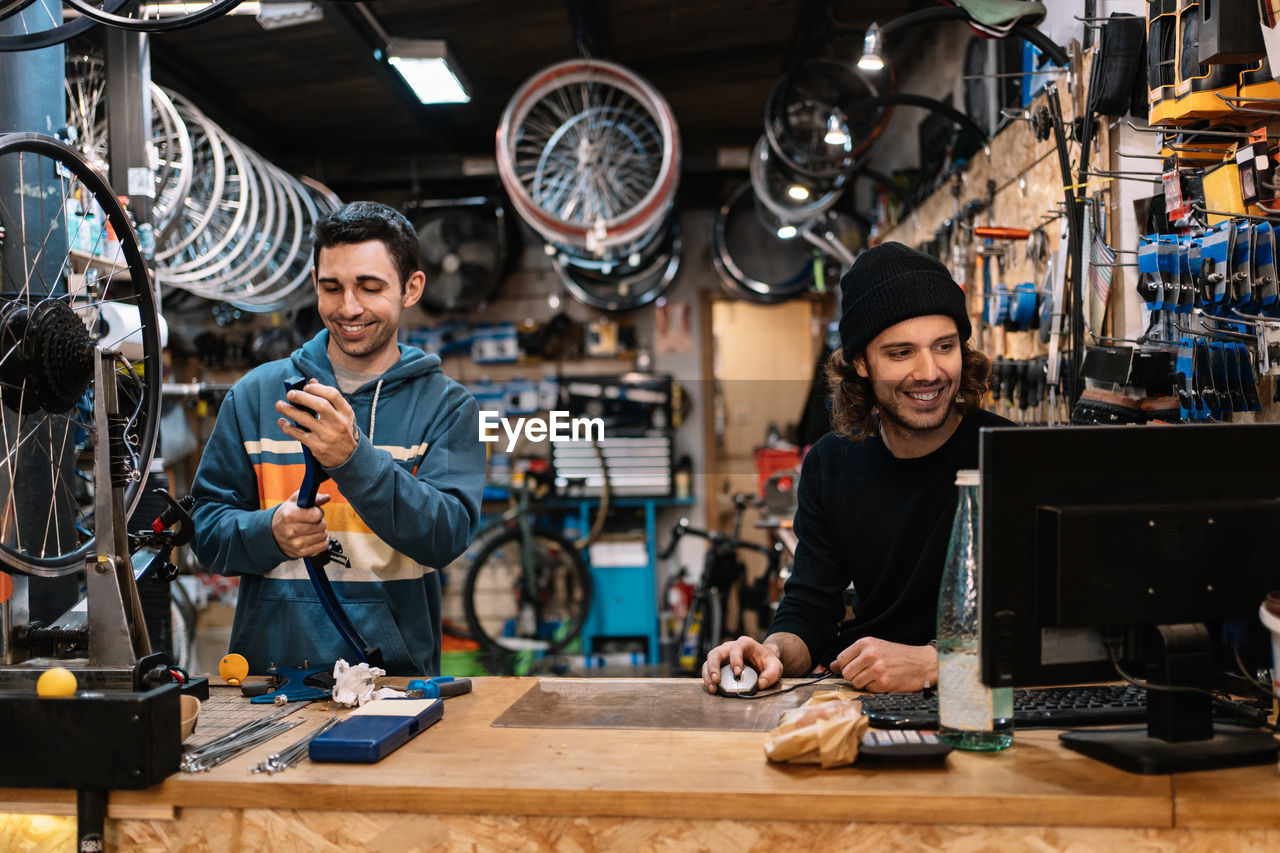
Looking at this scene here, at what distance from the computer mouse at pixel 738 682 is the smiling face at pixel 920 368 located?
2.14ft

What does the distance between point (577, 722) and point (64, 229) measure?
5.59 ft

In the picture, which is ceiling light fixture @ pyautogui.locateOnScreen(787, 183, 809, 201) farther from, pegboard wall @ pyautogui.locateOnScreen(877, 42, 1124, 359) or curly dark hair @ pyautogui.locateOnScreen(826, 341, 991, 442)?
curly dark hair @ pyautogui.locateOnScreen(826, 341, 991, 442)

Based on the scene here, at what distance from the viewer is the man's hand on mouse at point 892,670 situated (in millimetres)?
1703

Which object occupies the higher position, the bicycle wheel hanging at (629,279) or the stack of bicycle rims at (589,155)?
the stack of bicycle rims at (589,155)

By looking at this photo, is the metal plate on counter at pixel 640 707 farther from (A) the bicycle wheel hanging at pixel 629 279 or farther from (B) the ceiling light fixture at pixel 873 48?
(A) the bicycle wheel hanging at pixel 629 279

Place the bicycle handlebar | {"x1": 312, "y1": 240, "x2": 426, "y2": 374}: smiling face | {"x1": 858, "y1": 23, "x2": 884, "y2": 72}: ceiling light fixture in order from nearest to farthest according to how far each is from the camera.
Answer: {"x1": 312, "y1": 240, "x2": 426, "y2": 374}: smiling face
{"x1": 858, "y1": 23, "x2": 884, "y2": 72}: ceiling light fixture
the bicycle handlebar

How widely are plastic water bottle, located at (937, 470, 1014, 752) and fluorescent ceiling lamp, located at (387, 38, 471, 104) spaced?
3.62 meters

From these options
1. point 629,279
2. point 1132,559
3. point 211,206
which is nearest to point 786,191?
point 629,279

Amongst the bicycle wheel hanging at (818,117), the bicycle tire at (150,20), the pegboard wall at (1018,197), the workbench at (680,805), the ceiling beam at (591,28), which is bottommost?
the workbench at (680,805)

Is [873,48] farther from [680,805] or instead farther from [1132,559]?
[680,805]

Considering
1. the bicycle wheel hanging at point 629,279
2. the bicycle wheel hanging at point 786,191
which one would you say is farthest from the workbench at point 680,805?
the bicycle wheel hanging at point 629,279

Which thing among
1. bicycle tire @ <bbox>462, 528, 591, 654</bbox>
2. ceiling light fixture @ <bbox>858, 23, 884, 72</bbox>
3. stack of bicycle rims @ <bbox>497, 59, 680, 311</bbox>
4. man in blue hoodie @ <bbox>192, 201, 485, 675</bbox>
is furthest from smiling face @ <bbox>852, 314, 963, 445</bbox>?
bicycle tire @ <bbox>462, 528, 591, 654</bbox>

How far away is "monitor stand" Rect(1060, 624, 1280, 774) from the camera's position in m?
1.30

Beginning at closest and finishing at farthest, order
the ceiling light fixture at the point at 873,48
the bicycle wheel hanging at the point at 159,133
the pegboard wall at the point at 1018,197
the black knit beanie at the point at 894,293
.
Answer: the black knit beanie at the point at 894,293 → the pegboard wall at the point at 1018,197 → the ceiling light fixture at the point at 873,48 → the bicycle wheel hanging at the point at 159,133
